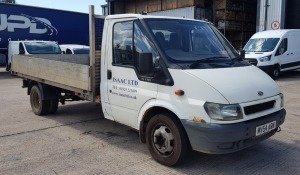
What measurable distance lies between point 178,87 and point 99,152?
1.74m

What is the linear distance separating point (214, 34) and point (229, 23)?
17814 mm

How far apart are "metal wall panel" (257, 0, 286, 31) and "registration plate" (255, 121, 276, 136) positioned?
54.1ft

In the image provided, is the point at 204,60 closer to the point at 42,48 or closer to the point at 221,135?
the point at 221,135

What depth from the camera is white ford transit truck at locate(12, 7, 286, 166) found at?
12.1 ft

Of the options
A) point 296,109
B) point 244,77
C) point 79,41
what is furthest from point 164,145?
point 79,41

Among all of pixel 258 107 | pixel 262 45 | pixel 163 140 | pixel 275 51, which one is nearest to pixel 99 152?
pixel 163 140

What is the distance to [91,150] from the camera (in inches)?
192

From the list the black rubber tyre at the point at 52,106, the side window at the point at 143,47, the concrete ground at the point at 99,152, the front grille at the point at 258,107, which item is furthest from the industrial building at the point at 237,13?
the side window at the point at 143,47

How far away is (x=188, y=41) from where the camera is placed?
15.0ft

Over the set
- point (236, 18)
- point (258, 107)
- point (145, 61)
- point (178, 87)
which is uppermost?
point (236, 18)

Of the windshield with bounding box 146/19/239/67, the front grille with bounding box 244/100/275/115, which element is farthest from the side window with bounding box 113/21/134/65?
the front grille with bounding box 244/100/275/115

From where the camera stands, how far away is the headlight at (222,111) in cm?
364

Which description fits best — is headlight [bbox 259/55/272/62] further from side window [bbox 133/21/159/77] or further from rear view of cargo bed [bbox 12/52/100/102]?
side window [bbox 133/21/159/77]

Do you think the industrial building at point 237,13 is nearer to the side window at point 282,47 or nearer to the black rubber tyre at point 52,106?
the side window at point 282,47
